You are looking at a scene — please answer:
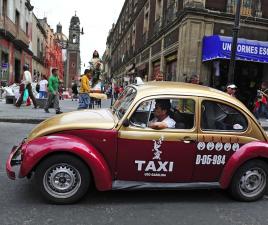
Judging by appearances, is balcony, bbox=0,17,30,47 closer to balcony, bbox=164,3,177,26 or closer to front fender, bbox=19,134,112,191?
balcony, bbox=164,3,177,26

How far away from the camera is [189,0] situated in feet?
61.5

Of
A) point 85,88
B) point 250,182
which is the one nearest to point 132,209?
point 250,182

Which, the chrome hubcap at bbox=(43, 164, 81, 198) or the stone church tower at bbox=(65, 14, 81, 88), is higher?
the stone church tower at bbox=(65, 14, 81, 88)

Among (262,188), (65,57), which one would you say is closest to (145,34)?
(262,188)

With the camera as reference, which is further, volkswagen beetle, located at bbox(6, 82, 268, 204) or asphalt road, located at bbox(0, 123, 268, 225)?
volkswagen beetle, located at bbox(6, 82, 268, 204)

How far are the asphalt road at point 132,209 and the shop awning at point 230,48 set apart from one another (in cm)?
1277

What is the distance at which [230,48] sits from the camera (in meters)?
18.1

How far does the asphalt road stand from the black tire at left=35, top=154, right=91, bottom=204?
124 mm

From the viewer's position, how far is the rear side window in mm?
5422

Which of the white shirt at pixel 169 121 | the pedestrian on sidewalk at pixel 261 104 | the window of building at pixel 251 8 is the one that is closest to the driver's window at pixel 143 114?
the white shirt at pixel 169 121

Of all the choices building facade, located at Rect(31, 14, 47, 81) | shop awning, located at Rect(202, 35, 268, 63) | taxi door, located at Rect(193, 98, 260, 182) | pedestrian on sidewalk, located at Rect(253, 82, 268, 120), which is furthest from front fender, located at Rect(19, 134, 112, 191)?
building facade, located at Rect(31, 14, 47, 81)

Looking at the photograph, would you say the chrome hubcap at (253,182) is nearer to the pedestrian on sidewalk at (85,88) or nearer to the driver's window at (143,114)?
the driver's window at (143,114)

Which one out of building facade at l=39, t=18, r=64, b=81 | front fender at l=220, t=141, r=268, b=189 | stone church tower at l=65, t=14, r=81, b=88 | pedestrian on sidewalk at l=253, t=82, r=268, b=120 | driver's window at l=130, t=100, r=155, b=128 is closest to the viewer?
driver's window at l=130, t=100, r=155, b=128

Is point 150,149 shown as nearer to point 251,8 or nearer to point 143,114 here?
point 143,114
